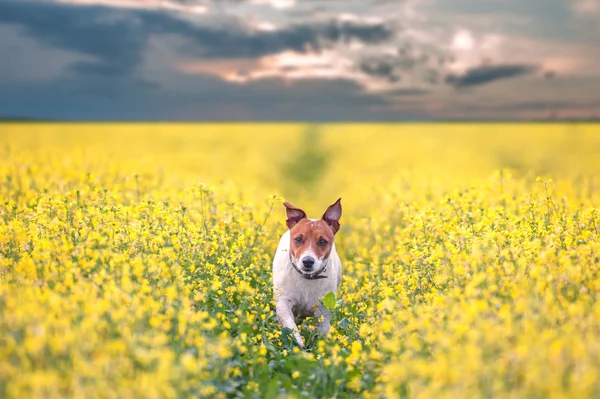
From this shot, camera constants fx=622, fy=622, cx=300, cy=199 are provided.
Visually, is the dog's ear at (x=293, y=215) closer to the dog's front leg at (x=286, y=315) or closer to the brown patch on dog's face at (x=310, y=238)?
the brown patch on dog's face at (x=310, y=238)

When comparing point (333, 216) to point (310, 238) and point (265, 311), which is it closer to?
point (310, 238)

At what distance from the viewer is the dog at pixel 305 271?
7719 mm

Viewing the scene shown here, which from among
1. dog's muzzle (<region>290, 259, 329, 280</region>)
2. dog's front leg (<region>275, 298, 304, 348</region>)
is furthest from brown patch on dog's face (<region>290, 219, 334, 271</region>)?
Answer: dog's front leg (<region>275, 298, 304, 348</region>)

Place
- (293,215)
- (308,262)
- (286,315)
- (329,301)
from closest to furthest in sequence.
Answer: (329,301), (308,262), (286,315), (293,215)

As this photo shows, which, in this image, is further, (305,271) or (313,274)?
(313,274)

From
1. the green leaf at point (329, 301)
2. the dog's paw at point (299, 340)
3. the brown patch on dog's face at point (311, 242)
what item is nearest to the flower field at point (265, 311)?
the dog's paw at point (299, 340)

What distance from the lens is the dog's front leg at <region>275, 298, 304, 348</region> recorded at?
24.7ft

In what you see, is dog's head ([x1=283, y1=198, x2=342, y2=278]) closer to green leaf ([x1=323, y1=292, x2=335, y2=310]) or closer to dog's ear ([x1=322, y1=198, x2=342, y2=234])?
dog's ear ([x1=322, y1=198, x2=342, y2=234])

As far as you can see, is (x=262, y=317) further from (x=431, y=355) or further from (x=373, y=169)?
(x=373, y=169)

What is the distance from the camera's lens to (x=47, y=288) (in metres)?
5.93

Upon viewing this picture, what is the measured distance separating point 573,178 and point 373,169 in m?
8.79

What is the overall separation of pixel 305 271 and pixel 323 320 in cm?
70

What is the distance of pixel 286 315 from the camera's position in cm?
778

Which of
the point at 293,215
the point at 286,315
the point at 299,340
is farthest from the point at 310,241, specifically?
the point at 299,340
